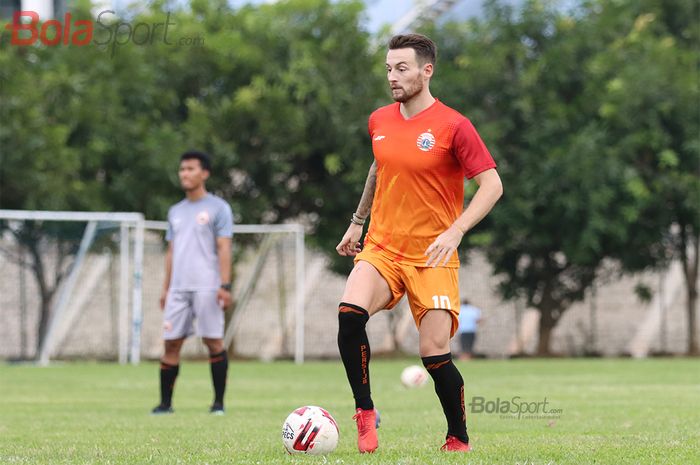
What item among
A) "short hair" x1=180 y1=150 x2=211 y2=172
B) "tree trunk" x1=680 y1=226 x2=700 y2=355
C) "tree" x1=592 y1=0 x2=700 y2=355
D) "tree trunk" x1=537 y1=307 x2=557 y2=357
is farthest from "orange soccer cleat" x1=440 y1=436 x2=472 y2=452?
"tree trunk" x1=537 y1=307 x2=557 y2=357

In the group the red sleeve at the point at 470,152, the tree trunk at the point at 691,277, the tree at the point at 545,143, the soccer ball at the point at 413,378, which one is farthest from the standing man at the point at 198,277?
the tree trunk at the point at 691,277

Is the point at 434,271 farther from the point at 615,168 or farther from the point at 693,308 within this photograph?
the point at 693,308

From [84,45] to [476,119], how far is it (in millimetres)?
8546

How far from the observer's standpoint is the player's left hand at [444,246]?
279 inches

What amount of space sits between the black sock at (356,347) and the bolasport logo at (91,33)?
20.9 m

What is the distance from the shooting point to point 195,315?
11.5 meters

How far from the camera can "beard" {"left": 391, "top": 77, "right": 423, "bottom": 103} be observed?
24.2ft

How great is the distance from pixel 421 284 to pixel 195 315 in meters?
4.55

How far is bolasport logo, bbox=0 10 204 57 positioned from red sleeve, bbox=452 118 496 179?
68.5 feet

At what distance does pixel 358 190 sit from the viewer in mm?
28484

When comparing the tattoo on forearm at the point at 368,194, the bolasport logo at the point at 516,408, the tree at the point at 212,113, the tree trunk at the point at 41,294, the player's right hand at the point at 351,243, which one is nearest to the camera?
the tattoo on forearm at the point at 368,194

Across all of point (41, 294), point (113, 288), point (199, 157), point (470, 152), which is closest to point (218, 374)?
point (199, 157)

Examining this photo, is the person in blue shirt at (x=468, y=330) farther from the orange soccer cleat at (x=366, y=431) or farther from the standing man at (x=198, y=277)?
the orange soccer cleat at (x=366, y=431)

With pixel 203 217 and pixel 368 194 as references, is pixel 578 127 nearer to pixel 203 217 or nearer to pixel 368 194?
pixel 203 217
